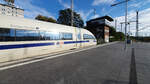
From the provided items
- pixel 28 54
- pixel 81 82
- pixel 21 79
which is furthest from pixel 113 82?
pixel 28 54

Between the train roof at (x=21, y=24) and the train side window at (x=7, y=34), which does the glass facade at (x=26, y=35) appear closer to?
the train side window at (x=7, y=34)

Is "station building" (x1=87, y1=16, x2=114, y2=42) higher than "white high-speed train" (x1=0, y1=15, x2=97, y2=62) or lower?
higher

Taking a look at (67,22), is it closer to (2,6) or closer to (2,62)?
(2,62)

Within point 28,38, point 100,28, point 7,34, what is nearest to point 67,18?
point 100,28

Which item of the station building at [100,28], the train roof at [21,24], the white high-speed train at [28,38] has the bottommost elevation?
the white high-speed train at [28,38]

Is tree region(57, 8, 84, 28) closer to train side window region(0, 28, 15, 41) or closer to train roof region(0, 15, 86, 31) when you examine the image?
train roof region(0, 15, 86, 31)

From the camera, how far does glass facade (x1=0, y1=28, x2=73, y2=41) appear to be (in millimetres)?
4371

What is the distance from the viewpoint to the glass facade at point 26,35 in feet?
14.3

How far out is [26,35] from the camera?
5.32 meters

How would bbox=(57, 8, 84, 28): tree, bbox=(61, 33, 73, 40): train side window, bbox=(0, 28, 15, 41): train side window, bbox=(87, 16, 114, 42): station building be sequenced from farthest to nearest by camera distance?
bbox=(57, 8, 84, 28): tree
bbox=(87, 16, 114, 42): station building
bbox=(61, 33, 73, 40): train side window
bbox=(0, 28, 15, 41): train side window

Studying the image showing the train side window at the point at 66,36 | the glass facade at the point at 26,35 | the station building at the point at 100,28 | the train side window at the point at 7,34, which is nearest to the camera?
the train side window at the point at 7,34

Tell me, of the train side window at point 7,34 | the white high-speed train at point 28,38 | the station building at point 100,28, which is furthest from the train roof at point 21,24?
the station building at point 100,28

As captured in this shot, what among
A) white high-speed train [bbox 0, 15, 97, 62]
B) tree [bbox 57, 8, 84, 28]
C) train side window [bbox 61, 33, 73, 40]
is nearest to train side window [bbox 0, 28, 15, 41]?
white high-speed train [bbox 0, 15, 97, 62]

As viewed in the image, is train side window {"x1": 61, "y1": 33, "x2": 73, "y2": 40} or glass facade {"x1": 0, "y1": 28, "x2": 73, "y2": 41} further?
train side window {"x1": 61, "y1": 33, "x2": 73, "y2": 40}
